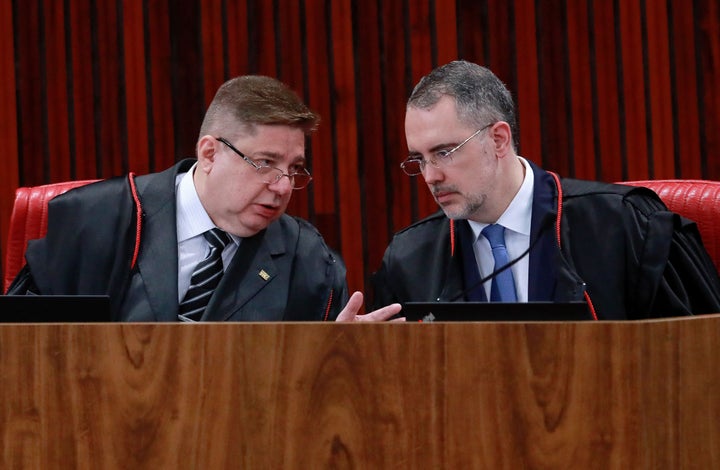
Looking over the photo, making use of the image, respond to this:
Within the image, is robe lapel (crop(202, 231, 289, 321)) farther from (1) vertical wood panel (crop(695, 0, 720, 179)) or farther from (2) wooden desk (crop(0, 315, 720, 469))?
(1) vertical wood panel (crop(695, 0, 720, 179))

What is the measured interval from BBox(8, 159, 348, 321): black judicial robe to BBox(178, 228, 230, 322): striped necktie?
0.04 m

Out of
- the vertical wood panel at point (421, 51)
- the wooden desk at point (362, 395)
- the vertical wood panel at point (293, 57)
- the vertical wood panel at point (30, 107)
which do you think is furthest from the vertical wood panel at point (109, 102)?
the wooden desk at point (362, 395)

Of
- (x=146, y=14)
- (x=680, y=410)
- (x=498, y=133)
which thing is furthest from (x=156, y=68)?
(x=680, y=410)

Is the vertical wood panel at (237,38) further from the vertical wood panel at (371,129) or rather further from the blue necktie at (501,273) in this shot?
the blue necktie at (501,273)

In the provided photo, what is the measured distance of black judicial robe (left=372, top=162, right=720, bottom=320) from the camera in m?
2.27

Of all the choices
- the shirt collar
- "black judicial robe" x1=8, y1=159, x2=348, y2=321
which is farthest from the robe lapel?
the shirt collar

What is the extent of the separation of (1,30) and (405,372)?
2.67m

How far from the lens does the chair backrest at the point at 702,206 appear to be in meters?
2.38

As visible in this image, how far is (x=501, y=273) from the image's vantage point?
93.9 inches

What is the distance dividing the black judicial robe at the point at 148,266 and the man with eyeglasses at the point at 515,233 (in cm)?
19

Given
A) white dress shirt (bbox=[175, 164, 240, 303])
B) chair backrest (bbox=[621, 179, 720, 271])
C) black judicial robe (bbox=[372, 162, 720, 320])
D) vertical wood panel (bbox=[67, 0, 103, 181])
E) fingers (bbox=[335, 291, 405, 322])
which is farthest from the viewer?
vertical wood panel (bbox=[67, 0, 103, 181])

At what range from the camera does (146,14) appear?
352cm

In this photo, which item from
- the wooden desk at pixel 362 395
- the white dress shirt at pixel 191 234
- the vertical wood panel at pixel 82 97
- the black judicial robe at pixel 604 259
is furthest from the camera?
the vertical wood panel at pixel 82 97

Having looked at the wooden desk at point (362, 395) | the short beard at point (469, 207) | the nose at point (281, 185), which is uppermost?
the nose at point (281, 185)
